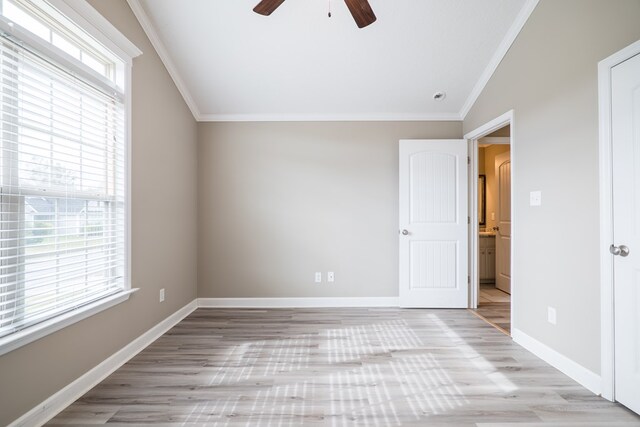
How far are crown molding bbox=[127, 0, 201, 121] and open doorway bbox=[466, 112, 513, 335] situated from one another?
10.8 ft

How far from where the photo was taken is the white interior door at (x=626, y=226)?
5.62ft

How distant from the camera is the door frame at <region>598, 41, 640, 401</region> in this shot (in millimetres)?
1848

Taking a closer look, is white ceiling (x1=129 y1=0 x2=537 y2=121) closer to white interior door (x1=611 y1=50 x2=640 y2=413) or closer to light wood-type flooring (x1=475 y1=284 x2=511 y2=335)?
white interior door (x1=611 y1=50 x2=640 y2=413)

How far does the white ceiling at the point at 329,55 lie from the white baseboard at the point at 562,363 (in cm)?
255

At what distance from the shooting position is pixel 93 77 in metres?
2.07

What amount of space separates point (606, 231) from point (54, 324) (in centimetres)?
332

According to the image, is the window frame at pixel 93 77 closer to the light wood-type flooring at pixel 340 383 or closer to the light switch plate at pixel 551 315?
the light wood-type flooring at pixel 340 383

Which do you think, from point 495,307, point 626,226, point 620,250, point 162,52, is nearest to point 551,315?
point 620,250

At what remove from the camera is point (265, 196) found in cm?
378

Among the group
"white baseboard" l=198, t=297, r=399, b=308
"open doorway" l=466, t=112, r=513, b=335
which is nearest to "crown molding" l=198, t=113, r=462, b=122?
"open doorway" l=466, t=112, r=513, b=335

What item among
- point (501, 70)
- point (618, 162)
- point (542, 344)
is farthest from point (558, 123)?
point (542, 344)

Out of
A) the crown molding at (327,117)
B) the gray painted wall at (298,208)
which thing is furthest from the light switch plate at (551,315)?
the crown molding at (327,117)

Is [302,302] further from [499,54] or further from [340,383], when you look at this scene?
[499,54]

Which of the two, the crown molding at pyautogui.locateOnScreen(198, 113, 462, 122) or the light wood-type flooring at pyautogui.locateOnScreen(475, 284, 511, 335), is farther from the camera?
the crown molding at pyautogui.locateOnScreen(198, 113, 462, 122)
